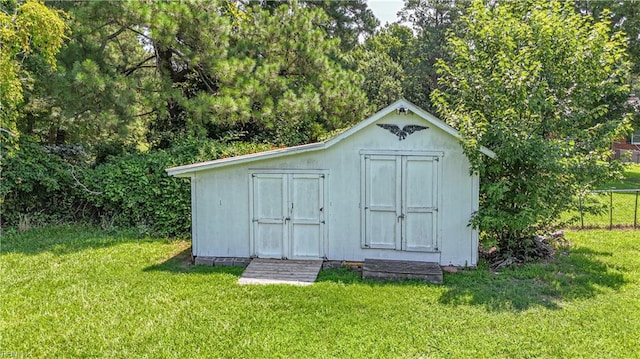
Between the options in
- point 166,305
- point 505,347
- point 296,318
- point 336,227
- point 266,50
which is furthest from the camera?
point 266,50

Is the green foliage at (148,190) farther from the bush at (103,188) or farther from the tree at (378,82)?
the tree at (378,82)

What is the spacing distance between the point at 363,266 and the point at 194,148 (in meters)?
5.79

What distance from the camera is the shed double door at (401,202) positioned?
7602 mm

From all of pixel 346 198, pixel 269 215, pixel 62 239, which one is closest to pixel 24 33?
pixel 62 239

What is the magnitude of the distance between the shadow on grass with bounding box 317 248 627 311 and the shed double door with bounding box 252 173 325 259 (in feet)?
2.58

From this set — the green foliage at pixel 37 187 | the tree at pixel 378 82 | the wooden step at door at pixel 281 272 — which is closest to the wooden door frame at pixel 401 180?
the wooden step at door at pixel 281 272

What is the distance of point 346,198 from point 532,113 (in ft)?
12.4

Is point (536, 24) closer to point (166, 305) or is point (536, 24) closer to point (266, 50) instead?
point (266, 50)

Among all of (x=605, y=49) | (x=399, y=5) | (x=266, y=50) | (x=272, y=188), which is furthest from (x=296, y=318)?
(x=399, y=5)

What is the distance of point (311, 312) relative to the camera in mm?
5793

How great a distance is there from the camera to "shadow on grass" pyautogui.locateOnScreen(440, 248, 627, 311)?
6.14 m

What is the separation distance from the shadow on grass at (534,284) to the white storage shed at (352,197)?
745 mm

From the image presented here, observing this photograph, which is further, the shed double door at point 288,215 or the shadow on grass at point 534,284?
the shed double door at point 288,215

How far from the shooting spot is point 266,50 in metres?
12.7
